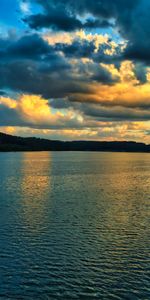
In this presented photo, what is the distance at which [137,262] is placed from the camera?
4272cm

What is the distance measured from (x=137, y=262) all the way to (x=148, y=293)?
8454 mm

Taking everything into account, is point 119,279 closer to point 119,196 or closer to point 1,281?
point 1,281

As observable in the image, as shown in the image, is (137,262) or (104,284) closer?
(104,284)

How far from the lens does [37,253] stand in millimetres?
45812

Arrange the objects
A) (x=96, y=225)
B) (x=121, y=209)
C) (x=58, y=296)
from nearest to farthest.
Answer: (x=58, y=296) → (x=96, y=225) → (x=121, y=209)

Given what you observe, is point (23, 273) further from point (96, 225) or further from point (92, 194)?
point (92, 194)

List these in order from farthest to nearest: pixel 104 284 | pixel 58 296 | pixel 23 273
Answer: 1. pixel 23 273
2. pixel 104 284
3. pixel 58 296

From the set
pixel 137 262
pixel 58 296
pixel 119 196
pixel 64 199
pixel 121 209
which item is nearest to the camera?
pixel 58 296

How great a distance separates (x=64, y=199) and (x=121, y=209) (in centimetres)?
1880

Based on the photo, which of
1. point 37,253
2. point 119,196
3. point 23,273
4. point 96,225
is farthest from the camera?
point 119,196

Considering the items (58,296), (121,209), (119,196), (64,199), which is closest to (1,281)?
(58,296)

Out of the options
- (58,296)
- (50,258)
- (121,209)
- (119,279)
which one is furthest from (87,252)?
(121,209)

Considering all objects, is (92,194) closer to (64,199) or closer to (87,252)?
(64,199)

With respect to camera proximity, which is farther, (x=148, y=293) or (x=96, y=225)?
(x=96, y=225)
